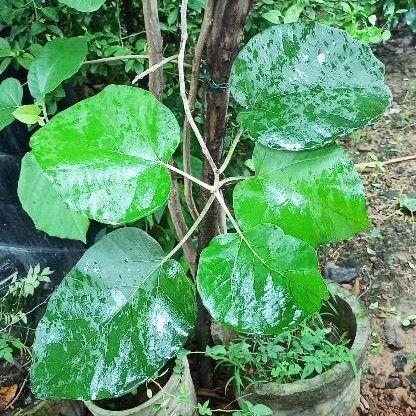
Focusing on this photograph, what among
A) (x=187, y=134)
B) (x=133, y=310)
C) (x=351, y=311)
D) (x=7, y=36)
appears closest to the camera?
(x=133, y=310)

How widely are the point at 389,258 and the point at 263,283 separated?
145cm

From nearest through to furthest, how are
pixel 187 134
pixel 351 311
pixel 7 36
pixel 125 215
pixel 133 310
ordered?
pixel 125 215, pixel 133 310, pixel 187 134, pixel 7 36, pixel 351 311

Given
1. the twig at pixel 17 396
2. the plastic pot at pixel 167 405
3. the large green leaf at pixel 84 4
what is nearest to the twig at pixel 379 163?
the plastic pot at pixel 167 405

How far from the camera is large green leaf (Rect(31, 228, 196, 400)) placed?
73 cm

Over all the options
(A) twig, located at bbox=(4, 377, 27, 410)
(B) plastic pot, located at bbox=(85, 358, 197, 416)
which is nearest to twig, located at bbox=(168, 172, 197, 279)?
(B) plastic pot, located at bbox=(85, 358, 197, 416)

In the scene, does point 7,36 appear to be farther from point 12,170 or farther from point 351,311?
point 351,311

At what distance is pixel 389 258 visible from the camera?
198cm

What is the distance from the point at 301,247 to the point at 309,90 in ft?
0.70

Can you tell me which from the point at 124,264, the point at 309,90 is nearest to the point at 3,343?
the point at 124,264

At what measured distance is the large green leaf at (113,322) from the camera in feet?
2.38

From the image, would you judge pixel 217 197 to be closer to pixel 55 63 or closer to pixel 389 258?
pixel 55 63

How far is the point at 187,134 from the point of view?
33.8 inches

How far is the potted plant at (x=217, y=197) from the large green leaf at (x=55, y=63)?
0.76 feet

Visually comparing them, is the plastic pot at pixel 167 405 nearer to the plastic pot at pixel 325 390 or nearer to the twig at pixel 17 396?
the plastic pot at pixel 325 390
